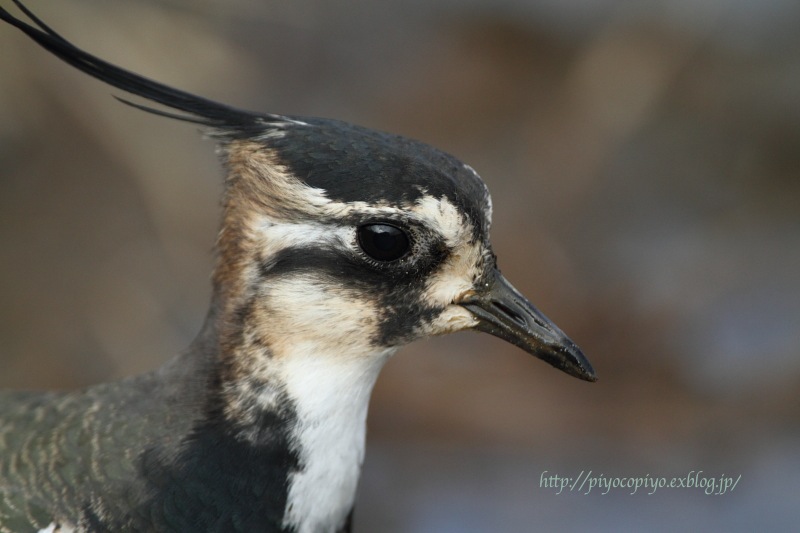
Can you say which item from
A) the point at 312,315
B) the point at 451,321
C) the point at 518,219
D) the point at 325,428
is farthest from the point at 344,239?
the point at 518,219

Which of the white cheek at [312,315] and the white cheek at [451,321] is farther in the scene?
the white cheek at [451,321]

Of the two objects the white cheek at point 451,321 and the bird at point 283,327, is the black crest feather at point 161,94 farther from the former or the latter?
the white cheek at point 451,321

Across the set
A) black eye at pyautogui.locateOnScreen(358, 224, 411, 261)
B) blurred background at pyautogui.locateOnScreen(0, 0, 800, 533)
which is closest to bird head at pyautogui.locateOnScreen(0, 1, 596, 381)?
black eye at pyautogui.locateOnScreen(358, 224, 411, 261)

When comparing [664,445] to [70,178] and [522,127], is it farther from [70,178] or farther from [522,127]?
[70,178]

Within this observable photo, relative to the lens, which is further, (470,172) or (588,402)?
(588,402)

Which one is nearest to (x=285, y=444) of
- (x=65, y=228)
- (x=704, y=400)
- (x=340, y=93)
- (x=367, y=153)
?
(x=367, y=153)

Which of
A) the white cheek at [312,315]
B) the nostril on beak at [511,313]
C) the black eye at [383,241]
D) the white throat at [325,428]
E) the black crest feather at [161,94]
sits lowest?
the white throat at [325,428]

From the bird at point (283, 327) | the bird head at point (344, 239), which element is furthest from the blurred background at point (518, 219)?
the bird head at point (344, 239)
